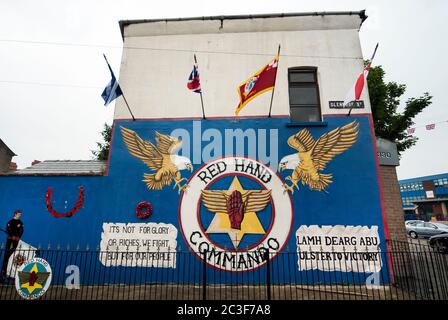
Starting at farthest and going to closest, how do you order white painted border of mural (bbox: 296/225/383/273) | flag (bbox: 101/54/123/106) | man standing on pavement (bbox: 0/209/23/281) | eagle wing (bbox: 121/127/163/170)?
eagle wing (bbox: 121/127/163/170), flag (bbox: 101/54/123/106), man standing on pavement (bbox: 0/209/23/281), white painted border of mural (bbox: 296/225/383/273)

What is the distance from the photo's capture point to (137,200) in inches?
338

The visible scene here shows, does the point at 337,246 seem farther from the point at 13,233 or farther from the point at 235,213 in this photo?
the point at 13,233

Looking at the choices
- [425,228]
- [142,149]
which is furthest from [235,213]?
[425,228]

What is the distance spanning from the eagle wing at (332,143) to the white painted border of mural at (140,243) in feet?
17.6

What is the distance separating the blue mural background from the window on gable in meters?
0.66

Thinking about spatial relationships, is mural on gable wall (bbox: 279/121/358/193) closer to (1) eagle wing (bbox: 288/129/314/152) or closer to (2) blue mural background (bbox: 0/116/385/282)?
(1) eagle wing (bbox: 288/129/314/152)

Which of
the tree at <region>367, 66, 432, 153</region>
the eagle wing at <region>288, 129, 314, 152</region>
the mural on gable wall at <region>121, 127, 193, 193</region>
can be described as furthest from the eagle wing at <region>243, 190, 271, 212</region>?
the tree at <region>367, 66, 432, 153</region>

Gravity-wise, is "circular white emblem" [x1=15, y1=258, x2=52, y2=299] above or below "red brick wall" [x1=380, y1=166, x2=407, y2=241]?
below

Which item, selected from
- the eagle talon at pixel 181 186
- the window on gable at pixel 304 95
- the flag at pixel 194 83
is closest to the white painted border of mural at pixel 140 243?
the eagle talon at pixel 181 186

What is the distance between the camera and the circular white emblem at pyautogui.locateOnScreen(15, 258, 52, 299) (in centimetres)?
586

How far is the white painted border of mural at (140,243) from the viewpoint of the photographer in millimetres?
8047

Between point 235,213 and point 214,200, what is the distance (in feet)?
2.68

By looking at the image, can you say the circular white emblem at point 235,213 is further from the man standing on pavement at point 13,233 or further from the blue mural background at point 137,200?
the man standing on pavement at point 13,233

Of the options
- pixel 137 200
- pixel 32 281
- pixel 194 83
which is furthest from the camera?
pixel 137 200
